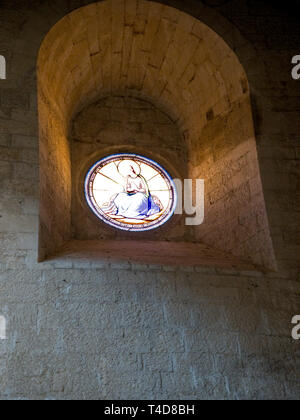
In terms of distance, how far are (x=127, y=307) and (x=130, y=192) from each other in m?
2.04

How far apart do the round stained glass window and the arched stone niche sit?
15cm

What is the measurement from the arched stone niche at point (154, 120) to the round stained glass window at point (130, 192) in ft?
0.48

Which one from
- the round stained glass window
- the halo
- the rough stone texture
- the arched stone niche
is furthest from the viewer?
the halo

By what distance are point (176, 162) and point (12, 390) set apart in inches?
140

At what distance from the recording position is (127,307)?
4.84 m

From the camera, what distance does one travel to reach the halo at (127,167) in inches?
267

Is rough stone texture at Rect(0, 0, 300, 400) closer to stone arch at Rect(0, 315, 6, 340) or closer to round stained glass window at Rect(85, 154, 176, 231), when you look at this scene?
stone arch at Rect(0, 315, 6, 340)

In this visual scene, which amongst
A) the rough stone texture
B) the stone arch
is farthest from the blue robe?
the stone arch

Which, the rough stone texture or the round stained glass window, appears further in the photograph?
the round stained glass window

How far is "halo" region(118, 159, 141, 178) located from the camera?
22.2ft

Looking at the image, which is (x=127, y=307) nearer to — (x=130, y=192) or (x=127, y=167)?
(x=130, y=192)

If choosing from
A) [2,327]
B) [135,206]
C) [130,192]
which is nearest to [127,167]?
[130,192]

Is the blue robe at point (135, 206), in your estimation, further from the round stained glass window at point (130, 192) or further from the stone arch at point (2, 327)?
the stone arch at point (2, 327)

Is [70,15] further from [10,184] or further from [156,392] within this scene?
[156,392]
